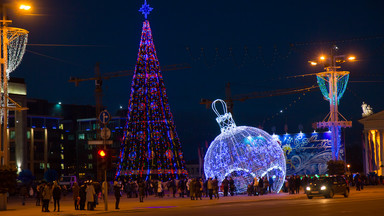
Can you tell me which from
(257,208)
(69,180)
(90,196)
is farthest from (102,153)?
(69,180)

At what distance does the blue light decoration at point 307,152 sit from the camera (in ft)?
237

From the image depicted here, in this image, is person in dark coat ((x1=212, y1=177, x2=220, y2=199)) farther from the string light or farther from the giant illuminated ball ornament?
the string light

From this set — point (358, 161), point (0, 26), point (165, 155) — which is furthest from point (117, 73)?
point (358, 161)

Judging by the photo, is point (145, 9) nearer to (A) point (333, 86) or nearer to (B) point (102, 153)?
(A) point (333, 86)

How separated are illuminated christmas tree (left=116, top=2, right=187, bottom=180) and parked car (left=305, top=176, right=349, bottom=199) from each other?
70.7ft

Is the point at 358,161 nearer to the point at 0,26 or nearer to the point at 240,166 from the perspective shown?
the point at 240,166

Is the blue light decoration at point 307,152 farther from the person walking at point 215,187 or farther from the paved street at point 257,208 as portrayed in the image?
the paved street at point 257,208

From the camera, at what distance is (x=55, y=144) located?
110 meters

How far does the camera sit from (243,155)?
38562 mm

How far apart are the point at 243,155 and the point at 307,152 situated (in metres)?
36.8

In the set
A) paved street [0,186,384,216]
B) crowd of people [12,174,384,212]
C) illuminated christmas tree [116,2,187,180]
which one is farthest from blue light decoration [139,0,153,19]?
paved street [0,186,384,216]

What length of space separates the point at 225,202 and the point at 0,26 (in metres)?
14.8

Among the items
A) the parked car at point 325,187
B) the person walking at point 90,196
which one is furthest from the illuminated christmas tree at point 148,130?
the person walking at point 90,196

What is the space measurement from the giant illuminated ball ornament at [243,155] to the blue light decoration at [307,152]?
32704mm
